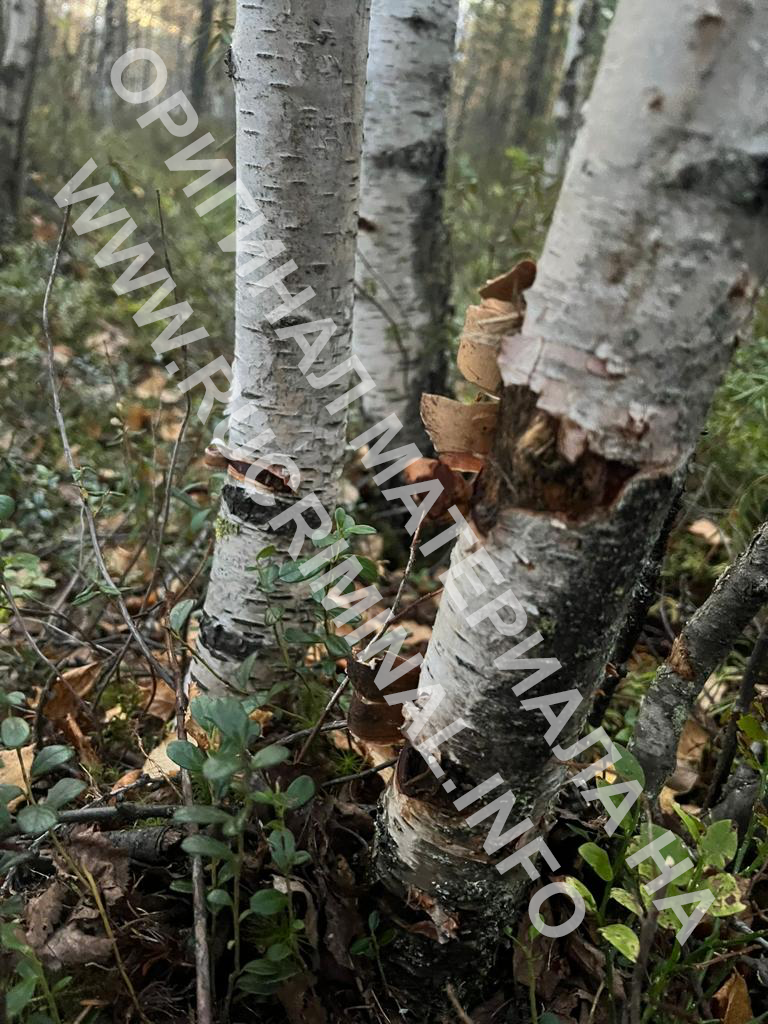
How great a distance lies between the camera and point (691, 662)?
130 centimetres

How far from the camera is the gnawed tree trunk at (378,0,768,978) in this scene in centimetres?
70

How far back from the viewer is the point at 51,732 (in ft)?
5.53

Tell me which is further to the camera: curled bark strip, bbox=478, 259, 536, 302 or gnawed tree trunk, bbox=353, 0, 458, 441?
gnawed tree trunk, bbox=353, 0, 458, 441

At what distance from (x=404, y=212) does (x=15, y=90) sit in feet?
13.0

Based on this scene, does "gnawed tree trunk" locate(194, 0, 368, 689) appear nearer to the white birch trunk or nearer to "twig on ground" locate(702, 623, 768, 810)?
"twig on ground" locate(702, 623, 768, 810)

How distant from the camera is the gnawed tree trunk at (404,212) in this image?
2.45m

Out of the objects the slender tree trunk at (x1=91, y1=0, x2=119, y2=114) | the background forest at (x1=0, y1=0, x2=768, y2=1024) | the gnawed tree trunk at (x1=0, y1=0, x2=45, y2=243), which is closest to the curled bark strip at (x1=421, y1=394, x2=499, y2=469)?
the background forest at (x1=0, y1=0, x2=768, y2=1024)

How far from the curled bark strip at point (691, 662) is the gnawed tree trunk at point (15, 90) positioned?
201 inches

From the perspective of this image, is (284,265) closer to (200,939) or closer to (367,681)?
(367,681)

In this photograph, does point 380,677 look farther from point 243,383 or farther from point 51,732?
A: point 51,732

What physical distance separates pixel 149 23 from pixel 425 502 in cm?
2154

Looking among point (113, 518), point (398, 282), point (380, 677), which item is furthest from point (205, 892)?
point (398, 282)

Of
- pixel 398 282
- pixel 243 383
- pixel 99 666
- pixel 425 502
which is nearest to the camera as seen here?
pixel 425 502

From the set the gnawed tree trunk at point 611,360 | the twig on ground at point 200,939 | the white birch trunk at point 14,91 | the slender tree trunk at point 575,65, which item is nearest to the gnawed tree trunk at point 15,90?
the white birch trunk at point 14,91
